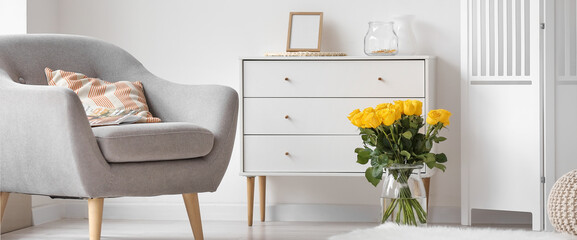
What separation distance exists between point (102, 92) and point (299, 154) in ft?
2.94

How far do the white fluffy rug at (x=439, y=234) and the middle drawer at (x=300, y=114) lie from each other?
172cm

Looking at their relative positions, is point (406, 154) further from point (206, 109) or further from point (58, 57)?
point (58, 57)

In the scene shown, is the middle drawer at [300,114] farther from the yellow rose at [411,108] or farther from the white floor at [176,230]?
the yellow rose at [411,108]

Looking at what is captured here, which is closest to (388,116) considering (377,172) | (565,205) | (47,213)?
(377,172)

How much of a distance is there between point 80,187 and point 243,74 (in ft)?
3.59

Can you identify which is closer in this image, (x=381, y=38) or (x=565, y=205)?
(x=565, y=205)

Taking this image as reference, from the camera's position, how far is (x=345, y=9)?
3.65 meters

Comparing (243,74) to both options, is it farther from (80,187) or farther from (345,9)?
(80,187)

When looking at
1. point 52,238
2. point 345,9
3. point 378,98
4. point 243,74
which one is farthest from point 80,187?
point 345,9

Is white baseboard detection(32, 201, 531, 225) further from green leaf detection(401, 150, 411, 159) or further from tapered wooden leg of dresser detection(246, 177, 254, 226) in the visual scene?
green leaf detection(401, 150, 411, 159)

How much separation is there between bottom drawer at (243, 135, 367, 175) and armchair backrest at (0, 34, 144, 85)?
2.03ft

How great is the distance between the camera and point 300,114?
3.30m

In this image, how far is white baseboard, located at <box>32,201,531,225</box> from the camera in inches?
140

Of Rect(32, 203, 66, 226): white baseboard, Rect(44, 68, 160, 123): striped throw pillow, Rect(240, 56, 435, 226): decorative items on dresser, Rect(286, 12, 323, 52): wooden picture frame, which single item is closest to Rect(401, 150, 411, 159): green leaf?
Rect(44, 68, 160, 123): striped throw pillow
